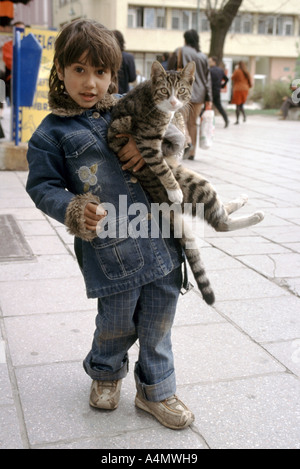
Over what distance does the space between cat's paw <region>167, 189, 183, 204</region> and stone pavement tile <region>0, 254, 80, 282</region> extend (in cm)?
185

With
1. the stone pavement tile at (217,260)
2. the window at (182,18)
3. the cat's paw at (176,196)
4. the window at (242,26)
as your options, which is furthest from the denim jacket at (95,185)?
the window at (242,26)

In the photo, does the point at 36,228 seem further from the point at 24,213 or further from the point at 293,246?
the point at 293,246

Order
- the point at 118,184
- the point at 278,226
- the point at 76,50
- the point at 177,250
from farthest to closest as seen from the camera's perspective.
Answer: the point at 278,226 → the point at 177,250 → the point at 118,184 → the point at 76,50

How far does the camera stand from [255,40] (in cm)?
4150

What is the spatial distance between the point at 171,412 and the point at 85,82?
1.36 meters

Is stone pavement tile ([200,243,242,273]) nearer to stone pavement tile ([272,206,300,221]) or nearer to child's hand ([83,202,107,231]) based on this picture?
stone pavement tile ([272,206,300,221])

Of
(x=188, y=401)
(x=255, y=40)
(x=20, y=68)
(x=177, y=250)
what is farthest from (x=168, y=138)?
(x=255, y=40)

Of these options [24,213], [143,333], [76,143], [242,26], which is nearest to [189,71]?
[76,143]

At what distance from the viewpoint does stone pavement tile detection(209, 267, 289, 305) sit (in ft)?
11.9

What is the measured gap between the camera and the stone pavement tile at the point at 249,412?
213cm

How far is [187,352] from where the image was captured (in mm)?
2840

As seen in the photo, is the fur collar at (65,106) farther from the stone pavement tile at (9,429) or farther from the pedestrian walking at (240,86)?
the pedestrian walking at (240,86)
